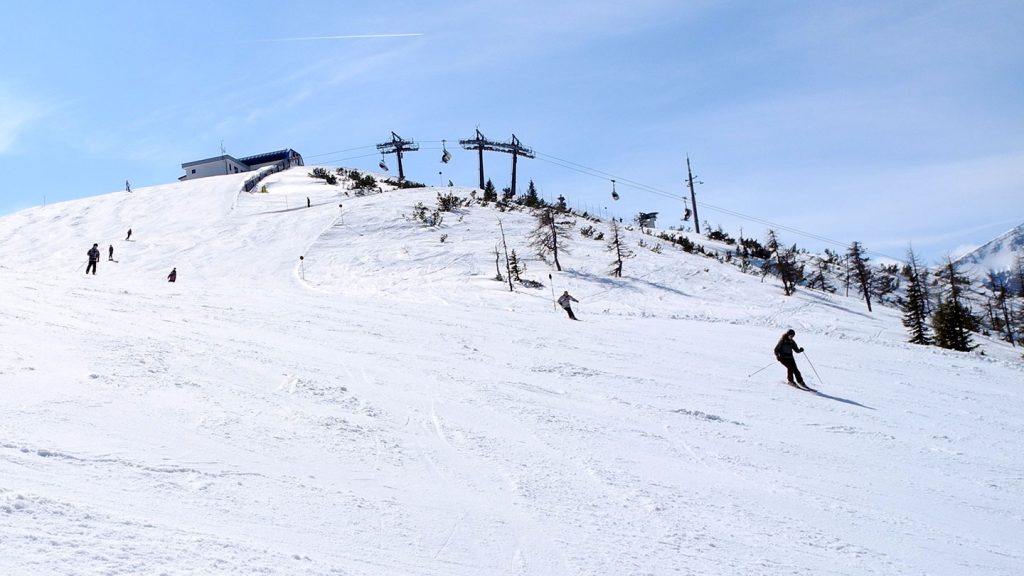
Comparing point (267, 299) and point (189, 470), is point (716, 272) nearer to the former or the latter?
point (267, 299)

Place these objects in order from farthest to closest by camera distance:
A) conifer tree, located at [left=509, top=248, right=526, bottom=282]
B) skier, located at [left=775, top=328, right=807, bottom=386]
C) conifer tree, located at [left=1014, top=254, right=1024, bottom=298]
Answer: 1. conifer tree, located at [left=1014, top=254, right=1024, bottom=298]
2. conifer tree, located at [left=509, top=248, right=526, bottom=282]
3. skier, located at [left=775, top=328, right=807, bottom=386]

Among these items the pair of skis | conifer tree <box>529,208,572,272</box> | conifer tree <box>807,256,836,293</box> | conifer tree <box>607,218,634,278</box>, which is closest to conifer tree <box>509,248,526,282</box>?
conifer tree <box>529,208,572,272</box>

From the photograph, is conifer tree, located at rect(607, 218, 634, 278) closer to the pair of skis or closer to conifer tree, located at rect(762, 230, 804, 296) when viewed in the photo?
conifer tree, located at rect(762, 230, 804, 296)

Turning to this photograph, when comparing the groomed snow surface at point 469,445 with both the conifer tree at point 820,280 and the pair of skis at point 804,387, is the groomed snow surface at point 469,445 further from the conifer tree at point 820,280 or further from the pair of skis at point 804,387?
the conifer tree at point 820,280

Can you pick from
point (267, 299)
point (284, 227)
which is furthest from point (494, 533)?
point (284, 227)

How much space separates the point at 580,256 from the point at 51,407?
3333cm

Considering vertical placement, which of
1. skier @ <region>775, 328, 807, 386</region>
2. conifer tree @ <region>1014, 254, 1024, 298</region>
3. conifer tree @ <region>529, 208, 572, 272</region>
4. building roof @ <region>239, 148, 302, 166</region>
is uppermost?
building roof @ <region>239, 148, 302, 166</region>

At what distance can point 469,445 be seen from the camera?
8.54 metres

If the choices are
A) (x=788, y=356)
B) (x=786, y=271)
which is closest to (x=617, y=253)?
(x=786, y=271)

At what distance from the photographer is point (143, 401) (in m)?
8.41

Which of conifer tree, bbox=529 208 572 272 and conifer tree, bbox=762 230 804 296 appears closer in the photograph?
conifer tree, bbox=762 230 804 296

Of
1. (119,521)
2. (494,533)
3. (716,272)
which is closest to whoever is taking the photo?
(119,521)

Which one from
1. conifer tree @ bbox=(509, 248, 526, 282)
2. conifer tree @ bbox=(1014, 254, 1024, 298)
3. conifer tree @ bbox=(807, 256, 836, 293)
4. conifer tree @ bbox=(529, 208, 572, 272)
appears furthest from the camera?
conifer tree @ bbox=(1014, 254, 1024, 298)

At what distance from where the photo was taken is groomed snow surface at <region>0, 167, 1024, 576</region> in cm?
544
